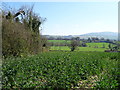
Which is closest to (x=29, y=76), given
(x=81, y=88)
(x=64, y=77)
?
(x=64, y=77)

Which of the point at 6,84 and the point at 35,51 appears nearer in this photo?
the point at 6,84

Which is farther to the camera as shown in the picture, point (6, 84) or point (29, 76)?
point (29, 76)

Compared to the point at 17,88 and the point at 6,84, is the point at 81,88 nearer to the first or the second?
the point at 17,88

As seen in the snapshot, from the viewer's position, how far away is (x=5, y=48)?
46.2ft

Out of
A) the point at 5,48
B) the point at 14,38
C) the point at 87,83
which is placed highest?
the point at 14,38

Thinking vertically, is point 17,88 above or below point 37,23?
below

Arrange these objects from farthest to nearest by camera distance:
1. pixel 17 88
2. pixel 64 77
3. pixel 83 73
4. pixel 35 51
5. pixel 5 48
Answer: pixel 35 51
pixel 5 48
pixel 83 73
pixel 64 77
pixel 17 88

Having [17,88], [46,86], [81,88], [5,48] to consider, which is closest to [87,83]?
[81,88]

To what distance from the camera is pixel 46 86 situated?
546cm

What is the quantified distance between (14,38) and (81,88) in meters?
10.6

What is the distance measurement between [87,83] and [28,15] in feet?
63.4

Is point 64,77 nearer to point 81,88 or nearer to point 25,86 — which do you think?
point 81,88

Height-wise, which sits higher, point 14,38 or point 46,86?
point 14,38

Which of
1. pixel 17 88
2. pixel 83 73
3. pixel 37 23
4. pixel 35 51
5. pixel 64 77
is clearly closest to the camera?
pixel 17 88
